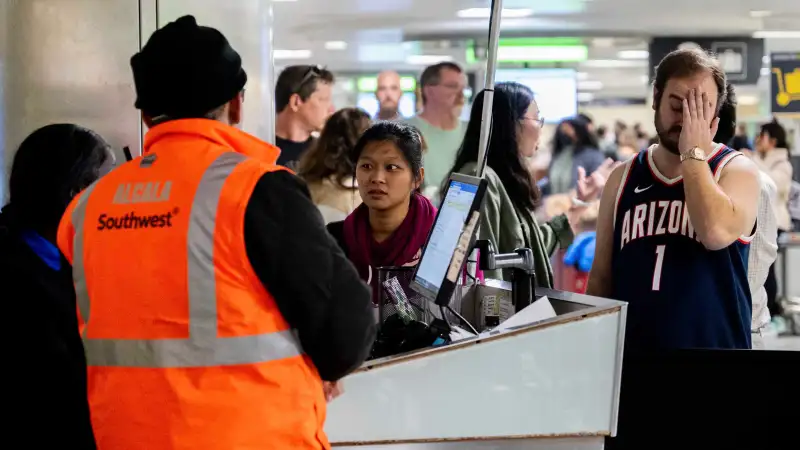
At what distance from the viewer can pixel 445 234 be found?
2531 millimetres

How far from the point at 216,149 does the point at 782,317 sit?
8.44 metres

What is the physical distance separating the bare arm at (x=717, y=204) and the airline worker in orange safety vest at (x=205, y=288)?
1105 mm

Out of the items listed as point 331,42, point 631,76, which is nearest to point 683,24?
point 331,42

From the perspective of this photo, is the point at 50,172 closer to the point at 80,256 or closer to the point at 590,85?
the point at 80,256

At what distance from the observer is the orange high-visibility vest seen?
73.4 inches

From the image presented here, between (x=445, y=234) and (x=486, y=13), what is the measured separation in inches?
404

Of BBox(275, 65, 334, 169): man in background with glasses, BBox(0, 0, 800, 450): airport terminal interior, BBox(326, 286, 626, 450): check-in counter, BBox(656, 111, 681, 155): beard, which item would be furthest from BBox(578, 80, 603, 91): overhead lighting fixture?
BBox(326, 286, 626, 450): check-in counter

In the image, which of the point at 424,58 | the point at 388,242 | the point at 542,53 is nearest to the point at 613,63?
the point at 424,58

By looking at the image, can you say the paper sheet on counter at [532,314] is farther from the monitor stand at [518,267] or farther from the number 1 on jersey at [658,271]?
the number 1 on jersey at [658,271]

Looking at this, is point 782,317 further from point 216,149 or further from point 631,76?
point 631,76

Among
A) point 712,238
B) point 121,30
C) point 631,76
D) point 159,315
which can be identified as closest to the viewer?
point 159,315

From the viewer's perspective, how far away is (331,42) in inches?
578

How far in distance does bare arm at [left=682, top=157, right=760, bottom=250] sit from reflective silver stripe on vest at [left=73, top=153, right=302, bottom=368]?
4.04ft

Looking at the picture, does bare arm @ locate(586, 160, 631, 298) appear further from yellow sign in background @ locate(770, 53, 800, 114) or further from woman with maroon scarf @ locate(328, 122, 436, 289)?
yellow sign in background @ locate(770, 53, 800, 114)
